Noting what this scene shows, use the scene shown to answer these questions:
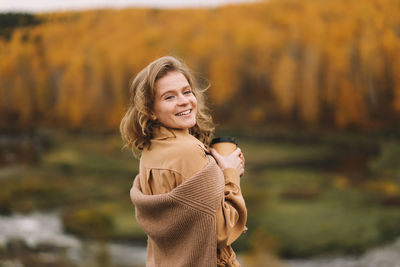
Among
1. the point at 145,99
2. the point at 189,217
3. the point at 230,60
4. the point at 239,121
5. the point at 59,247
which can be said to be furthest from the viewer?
the point at 230,60

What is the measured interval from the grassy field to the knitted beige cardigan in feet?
11.8

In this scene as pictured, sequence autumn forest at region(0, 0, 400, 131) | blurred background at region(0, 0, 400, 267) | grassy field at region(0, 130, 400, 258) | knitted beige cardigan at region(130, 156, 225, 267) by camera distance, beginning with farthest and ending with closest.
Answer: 1. autumn forest at region(0, 0, 400, 131)
2. blurred background at region(0, 0, 400, 267)
3. grassy field at region(0, 130, 400, 258)
4. knitted beige cardigan at region(130, 156, 225, 267)

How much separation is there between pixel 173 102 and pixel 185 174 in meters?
0.28

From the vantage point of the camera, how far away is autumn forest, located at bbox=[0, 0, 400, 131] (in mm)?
5105

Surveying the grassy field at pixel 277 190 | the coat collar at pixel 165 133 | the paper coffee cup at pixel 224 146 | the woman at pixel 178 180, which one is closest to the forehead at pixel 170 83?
the woman at pixel 178 180

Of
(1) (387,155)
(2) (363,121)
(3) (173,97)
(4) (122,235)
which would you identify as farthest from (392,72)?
(3) (173,97)

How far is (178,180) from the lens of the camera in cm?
136

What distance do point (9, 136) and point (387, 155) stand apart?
5.21 meters

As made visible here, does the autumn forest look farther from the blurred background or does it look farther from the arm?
the arm

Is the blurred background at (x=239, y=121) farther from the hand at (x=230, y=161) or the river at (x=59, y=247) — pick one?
the hand at (x=230, y=161)

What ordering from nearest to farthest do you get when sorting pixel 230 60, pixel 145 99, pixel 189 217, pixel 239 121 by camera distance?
pixel 189 217 → pixel 145 99 → pixel 239 121 → pixel 230 60

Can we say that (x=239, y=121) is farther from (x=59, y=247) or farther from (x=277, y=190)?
(x=59, y=247)

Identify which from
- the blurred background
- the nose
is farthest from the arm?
the blurred background

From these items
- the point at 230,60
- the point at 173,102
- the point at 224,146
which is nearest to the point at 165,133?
the point at 173,102
